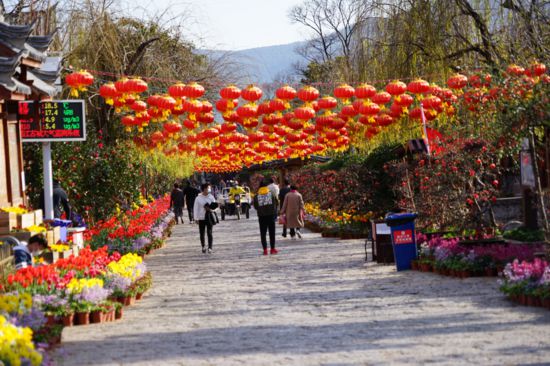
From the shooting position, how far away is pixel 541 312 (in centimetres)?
1130

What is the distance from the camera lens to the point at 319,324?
37.5ft

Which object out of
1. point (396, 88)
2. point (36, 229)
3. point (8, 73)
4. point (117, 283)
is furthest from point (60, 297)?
point (396, 88)

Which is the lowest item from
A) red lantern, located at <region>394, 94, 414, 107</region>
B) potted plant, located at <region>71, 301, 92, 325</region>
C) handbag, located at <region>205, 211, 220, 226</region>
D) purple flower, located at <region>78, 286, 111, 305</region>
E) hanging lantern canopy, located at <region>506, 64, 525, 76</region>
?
potted plant, located at <region>71, 301, 92, 325</region>

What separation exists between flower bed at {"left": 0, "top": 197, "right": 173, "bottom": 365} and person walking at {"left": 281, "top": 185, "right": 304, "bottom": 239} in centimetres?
1294

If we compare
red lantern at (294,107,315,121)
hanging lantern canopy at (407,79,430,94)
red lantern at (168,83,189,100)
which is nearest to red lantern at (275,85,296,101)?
red lantern at (294,107,315,121)

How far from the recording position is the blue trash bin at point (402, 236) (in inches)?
719

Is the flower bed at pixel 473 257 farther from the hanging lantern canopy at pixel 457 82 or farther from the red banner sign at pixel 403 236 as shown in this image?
the hanging lantern canopy at pixel 457 82

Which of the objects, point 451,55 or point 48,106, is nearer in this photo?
point 48,106

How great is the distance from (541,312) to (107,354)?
5.30m

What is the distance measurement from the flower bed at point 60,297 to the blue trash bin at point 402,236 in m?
5.03

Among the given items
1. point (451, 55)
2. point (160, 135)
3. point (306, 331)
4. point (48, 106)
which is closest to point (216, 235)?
point (160, 135)

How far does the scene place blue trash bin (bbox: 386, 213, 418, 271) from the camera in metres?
18.3

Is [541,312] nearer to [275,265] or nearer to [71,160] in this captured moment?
[275,265]

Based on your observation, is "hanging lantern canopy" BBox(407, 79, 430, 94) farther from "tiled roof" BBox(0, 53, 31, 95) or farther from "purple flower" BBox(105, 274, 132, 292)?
"tiled roof" BBox(0, 53, 31, 95)
